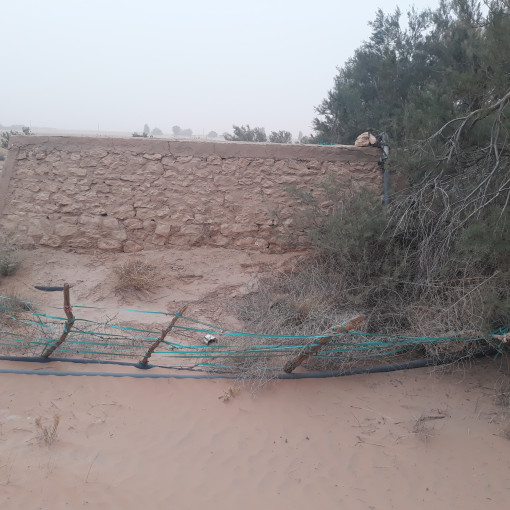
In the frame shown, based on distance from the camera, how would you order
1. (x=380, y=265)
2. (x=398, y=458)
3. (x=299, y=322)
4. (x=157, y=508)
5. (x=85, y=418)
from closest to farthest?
(x=157, y=508)
(x=398, y=458)
(x=85, y=418)
(x=299, y=322)
(x=380, y=265)

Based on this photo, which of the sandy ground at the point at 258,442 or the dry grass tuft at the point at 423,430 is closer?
the sandy ground at the point at 258,442

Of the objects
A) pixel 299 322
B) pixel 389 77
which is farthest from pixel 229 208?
pixel 389 77

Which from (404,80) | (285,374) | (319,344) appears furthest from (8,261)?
(404,80)

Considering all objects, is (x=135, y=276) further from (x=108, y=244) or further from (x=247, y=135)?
(x=247, y=135)

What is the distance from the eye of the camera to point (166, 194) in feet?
20.1

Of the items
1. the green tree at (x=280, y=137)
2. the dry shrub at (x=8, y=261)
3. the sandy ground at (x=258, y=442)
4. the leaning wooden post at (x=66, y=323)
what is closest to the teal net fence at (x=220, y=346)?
the leaning wooden post at (x=66, y=323)

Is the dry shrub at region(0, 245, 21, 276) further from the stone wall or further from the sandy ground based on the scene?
the sandy ground

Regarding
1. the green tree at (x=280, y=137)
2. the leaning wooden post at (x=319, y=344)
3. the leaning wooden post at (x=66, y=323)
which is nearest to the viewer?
the leaning wooden post at (x=319, y=344)

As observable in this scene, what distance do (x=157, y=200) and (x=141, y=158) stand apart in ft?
1.90

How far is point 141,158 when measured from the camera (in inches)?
242

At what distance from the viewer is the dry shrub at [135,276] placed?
5.54 meters

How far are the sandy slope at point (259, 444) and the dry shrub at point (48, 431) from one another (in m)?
0.04

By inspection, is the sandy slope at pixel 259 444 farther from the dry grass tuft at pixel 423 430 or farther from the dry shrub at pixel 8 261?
the dry shrub at pixel 8 261

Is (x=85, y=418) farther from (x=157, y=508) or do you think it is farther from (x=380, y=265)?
(x=380, y=265)
